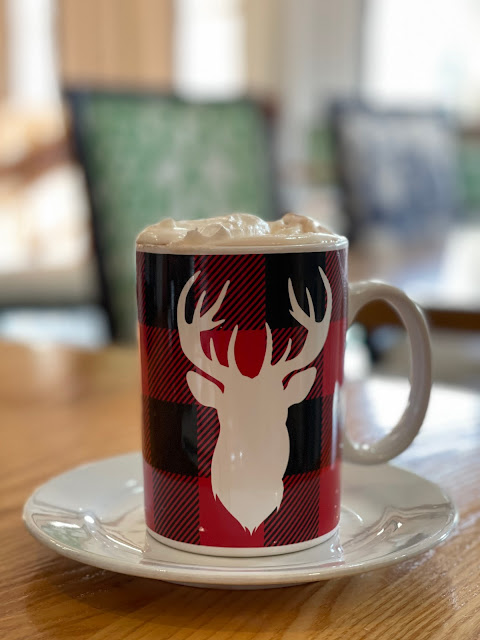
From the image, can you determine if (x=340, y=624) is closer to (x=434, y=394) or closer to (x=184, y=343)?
(x=184, y=343)

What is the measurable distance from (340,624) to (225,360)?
0.37 ft

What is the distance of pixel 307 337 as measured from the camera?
34 cm

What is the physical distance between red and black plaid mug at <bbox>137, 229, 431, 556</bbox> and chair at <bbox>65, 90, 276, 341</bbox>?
0.99 meters

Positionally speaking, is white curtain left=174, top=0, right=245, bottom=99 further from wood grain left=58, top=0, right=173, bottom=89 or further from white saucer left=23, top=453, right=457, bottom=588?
white saucer left=23, top=453, right=457, bottom=588

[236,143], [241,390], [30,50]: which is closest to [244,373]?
[241,390]

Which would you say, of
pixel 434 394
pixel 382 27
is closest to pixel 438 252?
pixel 434 394

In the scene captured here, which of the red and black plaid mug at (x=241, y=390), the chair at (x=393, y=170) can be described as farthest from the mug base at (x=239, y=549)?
the chair at (x=393, y=170)

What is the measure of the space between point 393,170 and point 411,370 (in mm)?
1898

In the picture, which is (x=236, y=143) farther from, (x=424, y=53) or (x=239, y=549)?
(x=424, y=53)

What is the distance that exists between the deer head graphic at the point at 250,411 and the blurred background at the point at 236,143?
520 millimetres

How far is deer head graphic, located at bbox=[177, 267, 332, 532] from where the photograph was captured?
1.11ft

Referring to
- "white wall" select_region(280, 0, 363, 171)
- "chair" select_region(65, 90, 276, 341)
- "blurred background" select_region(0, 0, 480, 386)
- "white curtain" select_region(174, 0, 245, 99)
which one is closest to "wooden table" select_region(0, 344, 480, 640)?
"blurred background" select_region(0, 0, 480, 386)

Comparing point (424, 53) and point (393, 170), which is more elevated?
point (424, 53)

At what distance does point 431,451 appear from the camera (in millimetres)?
518
